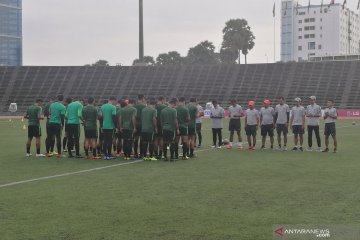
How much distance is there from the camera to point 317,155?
1719 cm

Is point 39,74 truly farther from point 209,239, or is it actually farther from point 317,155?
point 209,239

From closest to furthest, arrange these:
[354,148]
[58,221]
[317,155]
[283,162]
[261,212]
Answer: [58,221] < [261,212] < [283,162] < [317,155] < [354,148]

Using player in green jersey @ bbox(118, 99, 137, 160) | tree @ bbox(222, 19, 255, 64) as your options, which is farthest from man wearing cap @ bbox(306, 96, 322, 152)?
tree @ bbox(222, 19, 255, 64)

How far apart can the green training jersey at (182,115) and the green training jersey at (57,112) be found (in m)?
3.57

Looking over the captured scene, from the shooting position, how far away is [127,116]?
15703mm

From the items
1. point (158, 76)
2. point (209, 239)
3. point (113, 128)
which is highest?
point (158, 76)

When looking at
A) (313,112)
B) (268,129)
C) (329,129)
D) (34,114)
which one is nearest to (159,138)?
(34,114)

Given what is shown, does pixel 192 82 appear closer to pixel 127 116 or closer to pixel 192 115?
pixel 192 115

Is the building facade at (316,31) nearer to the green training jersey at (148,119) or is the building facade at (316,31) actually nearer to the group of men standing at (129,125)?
the group of men standing at (129,125)

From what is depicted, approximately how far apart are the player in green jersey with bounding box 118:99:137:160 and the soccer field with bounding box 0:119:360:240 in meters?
0.63

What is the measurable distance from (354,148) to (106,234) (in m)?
14.7

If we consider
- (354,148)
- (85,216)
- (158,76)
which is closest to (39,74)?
(158,76)

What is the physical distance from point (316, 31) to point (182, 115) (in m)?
148

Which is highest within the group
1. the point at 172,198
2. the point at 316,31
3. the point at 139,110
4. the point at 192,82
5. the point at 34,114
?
the point at 316,31
